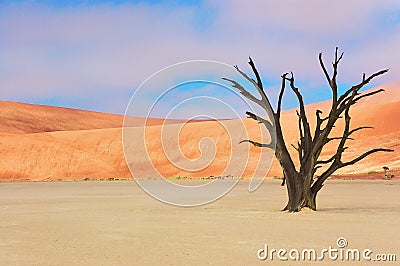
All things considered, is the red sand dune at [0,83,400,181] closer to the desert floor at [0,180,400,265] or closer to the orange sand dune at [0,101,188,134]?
the orange sand dune at [0,101,188,134]

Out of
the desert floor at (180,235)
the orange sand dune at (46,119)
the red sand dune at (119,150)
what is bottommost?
the desert floor at (180,235)

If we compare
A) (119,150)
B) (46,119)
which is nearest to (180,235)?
(119,150)

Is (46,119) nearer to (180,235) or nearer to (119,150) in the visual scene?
(119,150)

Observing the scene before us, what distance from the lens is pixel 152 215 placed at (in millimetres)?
17438

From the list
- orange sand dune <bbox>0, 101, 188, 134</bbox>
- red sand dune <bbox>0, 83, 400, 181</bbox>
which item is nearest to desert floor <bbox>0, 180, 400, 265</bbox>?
red sand dune <bbox>0, 83, 400, 181</bbox>

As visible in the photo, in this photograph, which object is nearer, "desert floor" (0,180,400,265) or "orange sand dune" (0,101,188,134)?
"desert floor" (0,180,400,265)

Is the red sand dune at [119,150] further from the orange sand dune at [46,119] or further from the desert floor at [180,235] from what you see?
the desert floor at [180,235]

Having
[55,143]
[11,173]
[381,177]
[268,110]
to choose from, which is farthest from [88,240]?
[55,143]

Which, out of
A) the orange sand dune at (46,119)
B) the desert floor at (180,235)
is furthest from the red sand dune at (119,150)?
the desert floor at (180,235)

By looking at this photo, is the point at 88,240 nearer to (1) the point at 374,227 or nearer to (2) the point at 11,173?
(1) the point at 374,227

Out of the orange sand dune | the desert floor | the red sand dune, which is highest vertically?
the orange sand dune

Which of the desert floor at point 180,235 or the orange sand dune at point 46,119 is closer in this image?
the desert floor at point 180,235

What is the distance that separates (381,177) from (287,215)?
3261 centimetres

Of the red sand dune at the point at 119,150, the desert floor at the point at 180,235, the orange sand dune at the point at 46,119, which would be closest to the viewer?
the desert floor at the point at 180,235
